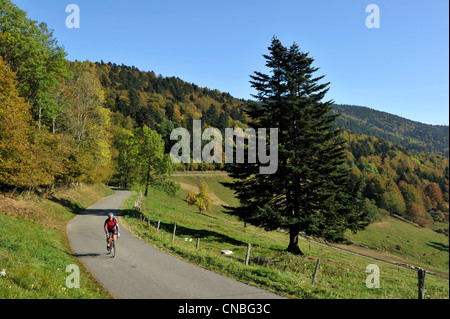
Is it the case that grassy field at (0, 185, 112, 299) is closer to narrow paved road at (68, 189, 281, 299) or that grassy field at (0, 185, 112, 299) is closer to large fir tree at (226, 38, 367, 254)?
narrow paved road at (68, 189, 281, 299)

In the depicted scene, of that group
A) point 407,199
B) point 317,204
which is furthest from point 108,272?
point 407,199

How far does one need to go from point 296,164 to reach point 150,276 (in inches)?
567

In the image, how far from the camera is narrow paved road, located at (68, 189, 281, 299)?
26.9ft

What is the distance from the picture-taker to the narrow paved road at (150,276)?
819 cm

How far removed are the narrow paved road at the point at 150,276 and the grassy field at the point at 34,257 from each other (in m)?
0.55

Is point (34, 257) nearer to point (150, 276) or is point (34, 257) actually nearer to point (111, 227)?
point (111, 227)

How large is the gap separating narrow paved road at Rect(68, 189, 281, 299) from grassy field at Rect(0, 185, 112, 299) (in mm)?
546

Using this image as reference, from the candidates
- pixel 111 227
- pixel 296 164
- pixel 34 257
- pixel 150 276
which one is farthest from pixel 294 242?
pixel 34 257

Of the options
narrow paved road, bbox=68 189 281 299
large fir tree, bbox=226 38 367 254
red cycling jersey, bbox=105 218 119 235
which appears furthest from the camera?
large fir tree, bbox=226 38 367 254

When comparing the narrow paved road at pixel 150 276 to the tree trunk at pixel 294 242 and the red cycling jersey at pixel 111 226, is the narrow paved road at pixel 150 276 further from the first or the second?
the tree trunk at pixel 294 242

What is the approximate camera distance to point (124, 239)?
1602cm

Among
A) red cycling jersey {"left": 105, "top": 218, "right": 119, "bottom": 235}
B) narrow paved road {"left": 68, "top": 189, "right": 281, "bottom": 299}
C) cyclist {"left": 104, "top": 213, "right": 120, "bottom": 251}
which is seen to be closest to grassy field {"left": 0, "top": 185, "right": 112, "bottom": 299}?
narrow paved road {"left": 68, "top": 189, "right": 281, "bottom": 299}
